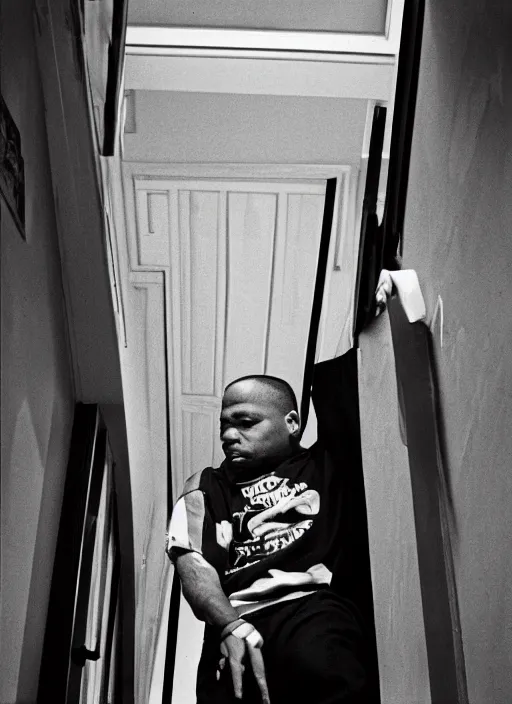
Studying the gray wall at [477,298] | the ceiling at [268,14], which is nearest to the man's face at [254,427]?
the gray wall at [477,298]

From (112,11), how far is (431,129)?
3.45ft

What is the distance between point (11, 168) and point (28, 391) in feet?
2.09

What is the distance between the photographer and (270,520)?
3432 mm

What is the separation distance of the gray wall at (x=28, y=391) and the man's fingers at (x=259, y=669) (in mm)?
636

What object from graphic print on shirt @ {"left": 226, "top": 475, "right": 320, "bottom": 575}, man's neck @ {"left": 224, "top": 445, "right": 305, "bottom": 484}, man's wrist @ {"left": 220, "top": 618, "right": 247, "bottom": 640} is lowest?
man's wrist @ {"left": 220, "top": 618, "right": 247, "bottom": 640}

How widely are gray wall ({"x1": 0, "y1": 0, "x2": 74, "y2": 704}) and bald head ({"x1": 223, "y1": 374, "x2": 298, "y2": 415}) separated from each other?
116 cm

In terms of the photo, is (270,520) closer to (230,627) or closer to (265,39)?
(230,627)

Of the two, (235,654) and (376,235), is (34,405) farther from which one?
(376,235)

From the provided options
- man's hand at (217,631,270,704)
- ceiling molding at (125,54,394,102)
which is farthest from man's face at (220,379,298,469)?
ceiling molding at (125,54,394,102)

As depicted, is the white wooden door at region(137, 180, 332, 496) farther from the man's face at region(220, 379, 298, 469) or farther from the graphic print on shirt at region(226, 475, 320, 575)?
the graphic print on shirt at region(226, 475, 320, 575)

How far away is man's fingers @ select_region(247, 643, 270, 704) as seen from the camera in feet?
9.65

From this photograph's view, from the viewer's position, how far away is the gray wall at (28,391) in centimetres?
233

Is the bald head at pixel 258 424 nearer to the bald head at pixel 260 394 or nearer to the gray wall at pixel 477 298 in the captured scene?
the bald head at pixel 260 394

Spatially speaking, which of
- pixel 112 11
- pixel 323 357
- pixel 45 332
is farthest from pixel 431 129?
pixel 323 357
